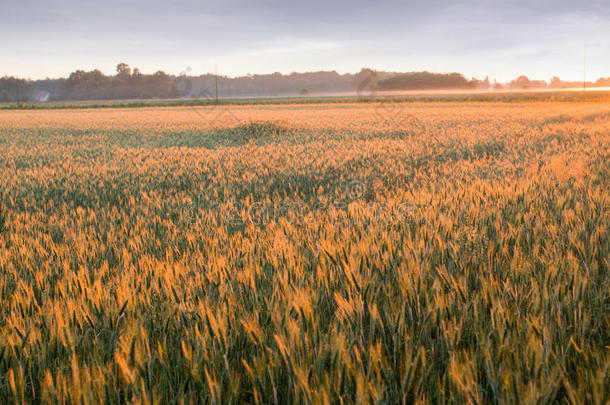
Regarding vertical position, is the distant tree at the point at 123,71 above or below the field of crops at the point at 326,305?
above

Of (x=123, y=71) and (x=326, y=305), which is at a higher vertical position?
(x=123, y=71)

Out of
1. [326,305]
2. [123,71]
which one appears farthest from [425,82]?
[326,305]

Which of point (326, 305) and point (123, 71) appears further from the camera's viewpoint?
point (123, 71)

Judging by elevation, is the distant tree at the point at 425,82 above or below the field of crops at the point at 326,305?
above

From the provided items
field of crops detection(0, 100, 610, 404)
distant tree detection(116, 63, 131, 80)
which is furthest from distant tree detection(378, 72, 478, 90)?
field of crops detection(0, 100, 610, 404)

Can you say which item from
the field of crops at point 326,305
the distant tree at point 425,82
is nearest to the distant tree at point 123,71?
the distant tree at point 425,82

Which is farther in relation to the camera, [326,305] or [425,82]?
[425,82]

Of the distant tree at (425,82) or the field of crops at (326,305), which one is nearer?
the field of crops at (326,305)

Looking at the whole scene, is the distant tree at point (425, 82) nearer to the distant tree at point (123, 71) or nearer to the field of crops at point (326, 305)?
the distant tree at point (123, 71)

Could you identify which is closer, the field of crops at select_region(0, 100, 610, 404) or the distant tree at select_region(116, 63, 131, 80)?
the field of crops at select_region(0, 100, 610, 404)

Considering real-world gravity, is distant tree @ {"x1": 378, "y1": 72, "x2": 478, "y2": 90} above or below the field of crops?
above

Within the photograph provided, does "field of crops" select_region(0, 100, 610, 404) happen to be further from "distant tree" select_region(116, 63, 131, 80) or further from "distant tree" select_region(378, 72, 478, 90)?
"distant tree" select_region(116, 63, 131, 80)

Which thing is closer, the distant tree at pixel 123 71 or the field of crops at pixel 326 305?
the field of crops at pixel 326 305

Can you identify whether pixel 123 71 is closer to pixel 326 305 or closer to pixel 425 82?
pixel 425 82
